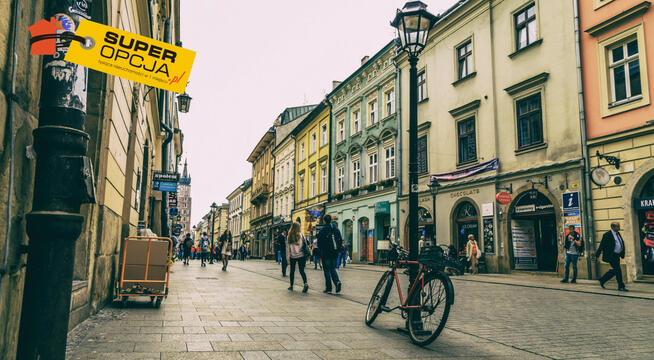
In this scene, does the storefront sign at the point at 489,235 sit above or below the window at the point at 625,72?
below

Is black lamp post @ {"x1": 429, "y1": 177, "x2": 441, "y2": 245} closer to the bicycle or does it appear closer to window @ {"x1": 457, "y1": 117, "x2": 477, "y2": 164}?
window @ {"x1": 457, "y1": 117, "x2": 477, "y2": 164}

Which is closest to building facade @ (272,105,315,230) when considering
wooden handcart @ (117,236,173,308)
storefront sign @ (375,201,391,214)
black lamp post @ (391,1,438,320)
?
storefront sign @ (375,201,391,214)

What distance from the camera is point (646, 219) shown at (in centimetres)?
1448

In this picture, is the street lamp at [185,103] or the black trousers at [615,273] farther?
the street lamp at [185,103]

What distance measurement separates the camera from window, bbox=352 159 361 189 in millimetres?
32603

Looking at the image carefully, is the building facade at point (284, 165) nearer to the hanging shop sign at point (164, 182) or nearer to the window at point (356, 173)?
the window at point (356, 173)

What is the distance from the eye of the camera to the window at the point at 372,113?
3119 centimetres

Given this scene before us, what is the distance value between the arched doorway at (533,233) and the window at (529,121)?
1968 millimetres

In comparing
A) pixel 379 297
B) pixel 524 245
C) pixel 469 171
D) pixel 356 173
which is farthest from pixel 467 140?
pixel 379 297

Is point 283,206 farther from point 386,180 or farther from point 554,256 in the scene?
point 554,256

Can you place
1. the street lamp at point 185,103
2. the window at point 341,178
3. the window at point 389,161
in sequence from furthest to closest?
the window at point 341,178 < the window at point 389,161 < the street lamp at point 185,103

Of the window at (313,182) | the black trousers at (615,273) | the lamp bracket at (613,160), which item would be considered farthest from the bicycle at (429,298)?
the window at (313,182)

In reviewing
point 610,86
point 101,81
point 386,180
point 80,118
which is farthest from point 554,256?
point 80,118

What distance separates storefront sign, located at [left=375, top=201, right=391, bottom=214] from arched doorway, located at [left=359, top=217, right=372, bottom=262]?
6.34 ft
